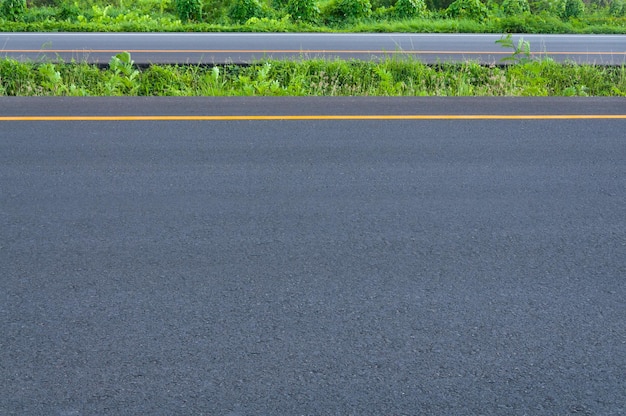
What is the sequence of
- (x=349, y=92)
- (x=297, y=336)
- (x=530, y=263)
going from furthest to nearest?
(x=349, y=92), (x=530, y=263), (x=297, y=336)

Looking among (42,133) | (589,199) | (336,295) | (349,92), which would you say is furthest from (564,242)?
(349,92)

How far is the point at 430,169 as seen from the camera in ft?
22.2

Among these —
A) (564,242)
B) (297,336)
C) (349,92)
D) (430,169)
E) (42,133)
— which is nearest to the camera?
(297,336)

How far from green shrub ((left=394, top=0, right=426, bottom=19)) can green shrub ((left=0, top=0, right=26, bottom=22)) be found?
9451 millimetres

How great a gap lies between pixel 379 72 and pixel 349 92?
2.02 ft

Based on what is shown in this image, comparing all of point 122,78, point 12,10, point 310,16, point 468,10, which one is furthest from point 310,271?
point 12,10

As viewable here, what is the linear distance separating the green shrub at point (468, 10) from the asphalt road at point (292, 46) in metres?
3.14

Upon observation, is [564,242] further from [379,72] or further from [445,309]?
[379,72]

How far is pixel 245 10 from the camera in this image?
21.3 meters

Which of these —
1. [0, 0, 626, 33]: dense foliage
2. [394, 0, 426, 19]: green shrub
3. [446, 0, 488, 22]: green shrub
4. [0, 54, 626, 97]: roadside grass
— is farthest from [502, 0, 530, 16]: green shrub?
[0, 54, 626, 97]: roadside grass

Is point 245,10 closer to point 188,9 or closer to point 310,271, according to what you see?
point 188,9

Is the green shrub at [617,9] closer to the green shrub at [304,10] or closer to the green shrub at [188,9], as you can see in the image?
the green shrub at [304,10]

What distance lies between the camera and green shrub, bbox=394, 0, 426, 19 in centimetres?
2159

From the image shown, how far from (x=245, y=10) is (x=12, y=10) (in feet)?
18.9
